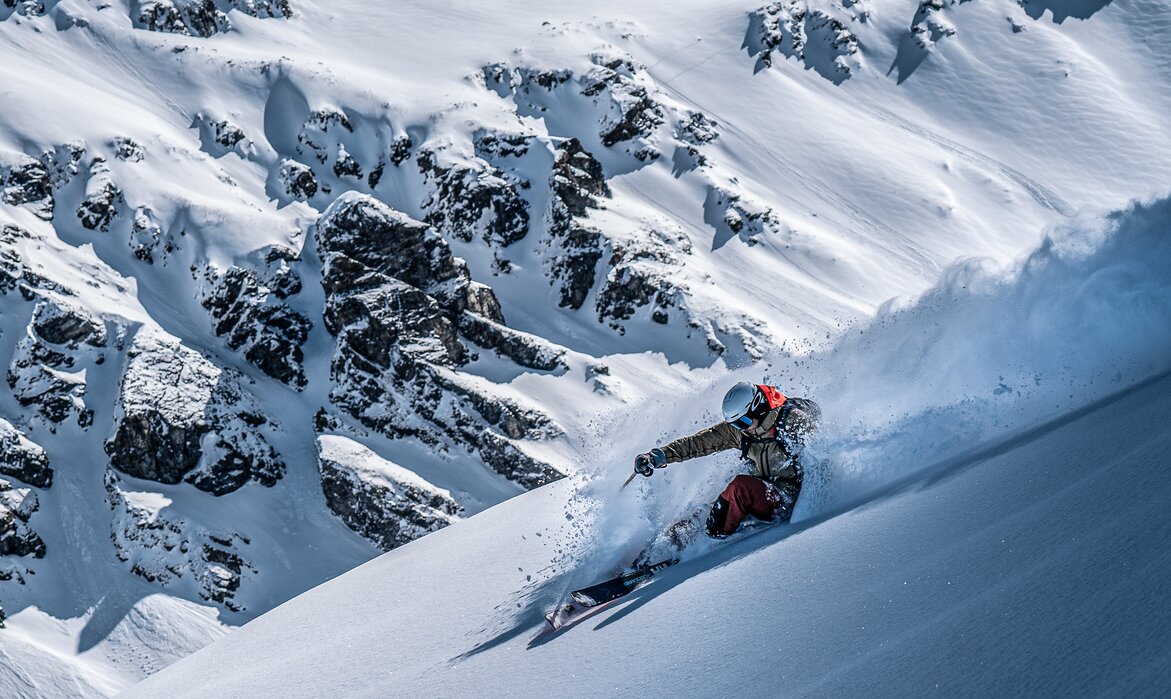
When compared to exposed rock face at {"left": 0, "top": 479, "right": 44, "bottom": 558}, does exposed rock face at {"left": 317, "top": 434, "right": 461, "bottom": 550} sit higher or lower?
higher

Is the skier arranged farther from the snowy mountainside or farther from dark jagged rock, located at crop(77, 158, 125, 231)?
dark jagged rock, located at crop(77, 158, 125, 231)

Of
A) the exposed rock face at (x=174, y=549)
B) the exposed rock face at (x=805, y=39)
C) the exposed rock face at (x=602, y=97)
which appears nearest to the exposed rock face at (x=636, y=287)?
the exposed rock face at (x=602, y=97)

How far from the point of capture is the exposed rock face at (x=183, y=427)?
4859cm

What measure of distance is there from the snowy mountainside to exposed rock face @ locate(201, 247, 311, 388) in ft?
0.57

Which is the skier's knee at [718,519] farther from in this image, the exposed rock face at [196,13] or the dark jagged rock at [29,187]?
the exposed rock face at [196,13]

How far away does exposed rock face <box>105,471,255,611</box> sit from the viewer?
4666cm

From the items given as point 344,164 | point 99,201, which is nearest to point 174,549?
point 99,201

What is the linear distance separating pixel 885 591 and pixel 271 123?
63767mm

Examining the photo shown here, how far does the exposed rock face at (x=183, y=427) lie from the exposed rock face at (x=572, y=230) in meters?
20.7

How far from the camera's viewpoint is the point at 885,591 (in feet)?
16.8

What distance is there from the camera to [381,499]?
1909 inches

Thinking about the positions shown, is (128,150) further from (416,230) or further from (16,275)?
(416,230)

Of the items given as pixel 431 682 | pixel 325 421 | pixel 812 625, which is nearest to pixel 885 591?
pixel 812 625

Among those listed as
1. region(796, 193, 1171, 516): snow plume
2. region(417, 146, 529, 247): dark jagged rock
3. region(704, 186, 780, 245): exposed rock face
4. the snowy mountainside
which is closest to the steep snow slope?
region(796, 193, 1171, 516): snow plume
